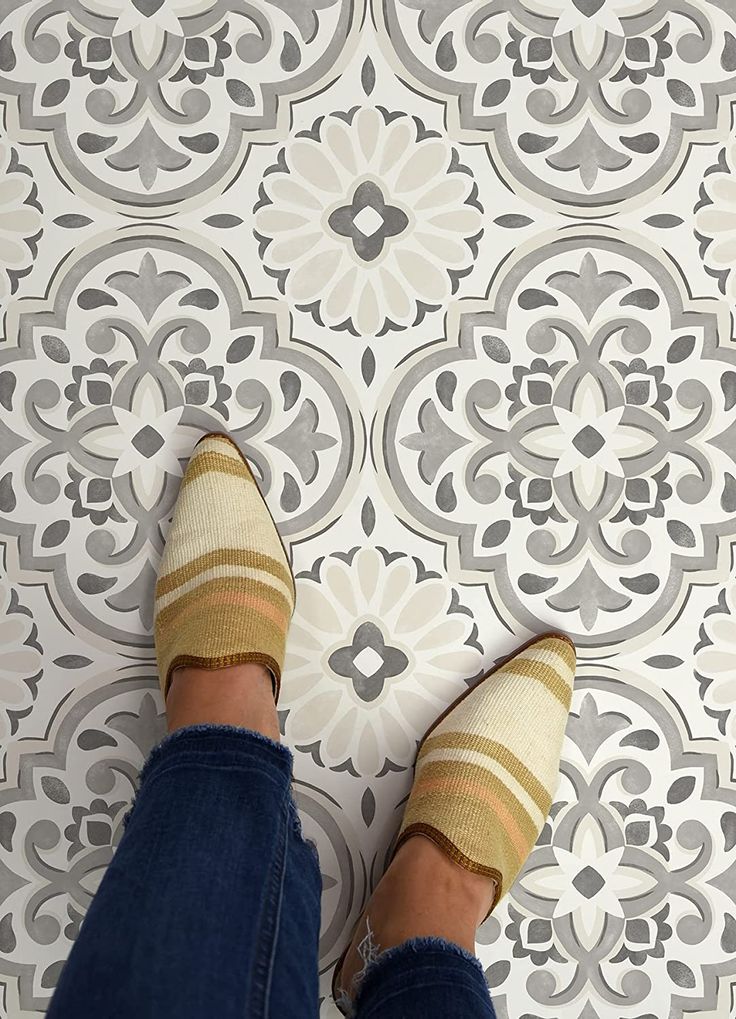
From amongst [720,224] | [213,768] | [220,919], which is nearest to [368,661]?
[213,768]

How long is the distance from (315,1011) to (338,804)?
0.88 feet

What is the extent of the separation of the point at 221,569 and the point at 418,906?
1.12 ft

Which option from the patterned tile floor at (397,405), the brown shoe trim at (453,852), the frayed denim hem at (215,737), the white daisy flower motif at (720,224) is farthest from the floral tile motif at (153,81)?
the brown shoe trim at (453,852)

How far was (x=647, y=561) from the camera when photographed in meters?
0.82

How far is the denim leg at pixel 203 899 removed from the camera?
491 mm

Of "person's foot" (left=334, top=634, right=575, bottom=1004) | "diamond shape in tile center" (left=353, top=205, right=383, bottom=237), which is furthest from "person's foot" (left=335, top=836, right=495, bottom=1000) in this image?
"diamond shape in tile center" (left=353, top=205, right=383, bottom=237)

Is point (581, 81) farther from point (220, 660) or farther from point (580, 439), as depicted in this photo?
point (220, 660)

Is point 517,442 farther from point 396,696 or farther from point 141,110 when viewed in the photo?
point 141,110

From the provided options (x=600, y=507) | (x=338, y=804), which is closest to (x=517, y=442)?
(x=600, y=507)

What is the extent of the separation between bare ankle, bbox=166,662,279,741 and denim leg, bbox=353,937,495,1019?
200 mm

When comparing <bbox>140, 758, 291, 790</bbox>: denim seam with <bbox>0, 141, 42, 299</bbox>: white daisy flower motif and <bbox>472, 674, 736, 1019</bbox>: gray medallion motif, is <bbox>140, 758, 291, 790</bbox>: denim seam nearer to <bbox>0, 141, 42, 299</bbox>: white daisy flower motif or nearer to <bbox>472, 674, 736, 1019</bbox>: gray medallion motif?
<bbox>472, 674, 736, 1019</bbox>: gray medallion motif

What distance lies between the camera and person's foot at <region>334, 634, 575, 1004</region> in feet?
2.39

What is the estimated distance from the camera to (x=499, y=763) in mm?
791

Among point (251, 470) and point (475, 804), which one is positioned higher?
point (251, 470)
